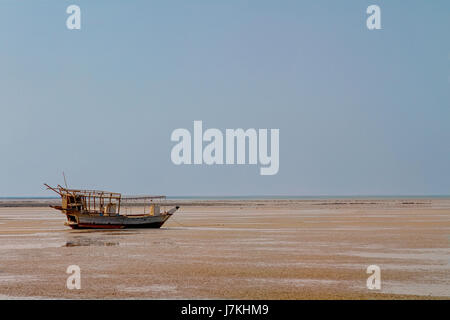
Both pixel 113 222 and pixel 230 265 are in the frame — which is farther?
pixel 113 222

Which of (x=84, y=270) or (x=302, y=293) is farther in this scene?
(x=84, y=270)

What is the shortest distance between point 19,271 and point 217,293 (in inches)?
318

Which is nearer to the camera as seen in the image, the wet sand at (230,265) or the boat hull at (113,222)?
the wet sand at (230,265)

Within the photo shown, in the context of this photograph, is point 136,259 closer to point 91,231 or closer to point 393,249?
point 393,249

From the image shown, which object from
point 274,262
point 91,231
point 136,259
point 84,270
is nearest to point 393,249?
point 274,262

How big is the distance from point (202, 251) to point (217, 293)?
10.0 meters

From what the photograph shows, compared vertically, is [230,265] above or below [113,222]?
above

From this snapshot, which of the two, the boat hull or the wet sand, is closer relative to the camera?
the wet sand

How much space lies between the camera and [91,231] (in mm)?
39781
